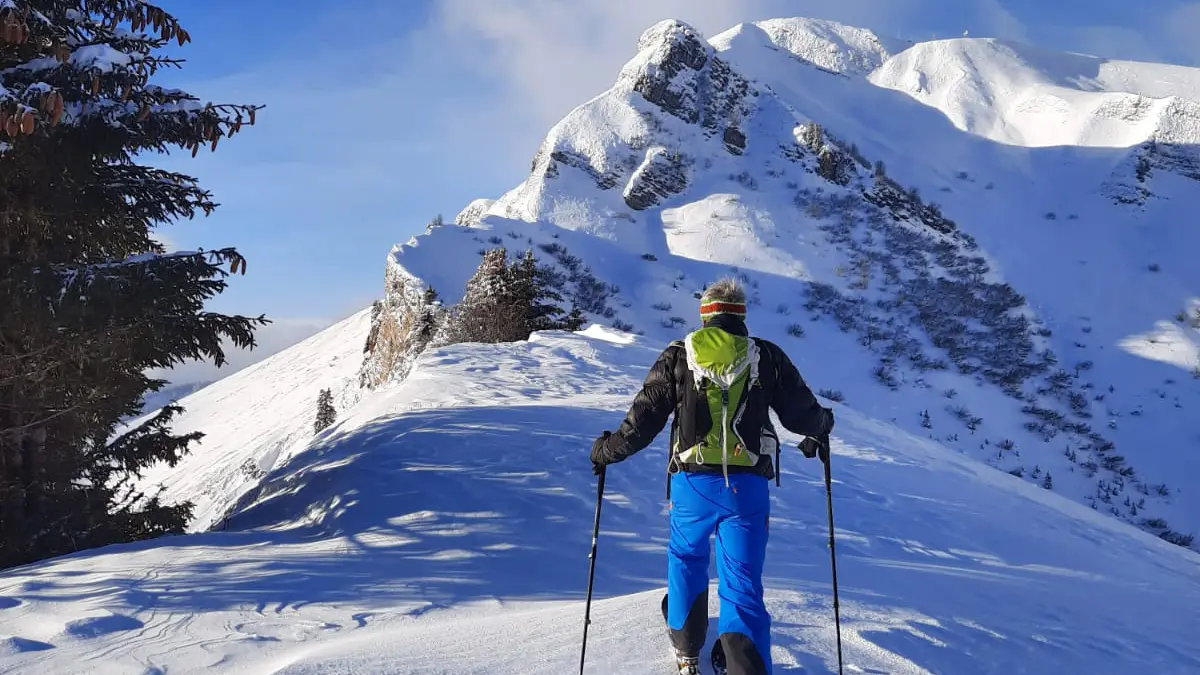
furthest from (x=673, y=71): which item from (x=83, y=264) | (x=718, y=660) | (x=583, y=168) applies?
(x=718, y=660)

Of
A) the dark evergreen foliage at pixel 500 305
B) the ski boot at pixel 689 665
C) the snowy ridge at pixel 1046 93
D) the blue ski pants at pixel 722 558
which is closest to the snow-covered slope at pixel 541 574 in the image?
the ski boot at pixel 689 665

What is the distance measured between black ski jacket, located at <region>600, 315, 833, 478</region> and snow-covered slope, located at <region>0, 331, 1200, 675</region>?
3.46 ft

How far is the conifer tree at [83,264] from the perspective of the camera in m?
5.83

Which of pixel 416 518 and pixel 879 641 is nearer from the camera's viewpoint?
pixel 879 641

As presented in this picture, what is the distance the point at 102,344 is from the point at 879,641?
6.26 m

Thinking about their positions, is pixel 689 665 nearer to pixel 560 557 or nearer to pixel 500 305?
pixel 560 557

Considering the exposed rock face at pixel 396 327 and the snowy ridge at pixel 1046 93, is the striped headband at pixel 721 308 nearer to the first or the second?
the exposed rock face at pixel 396 327

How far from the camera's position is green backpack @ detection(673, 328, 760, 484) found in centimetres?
350

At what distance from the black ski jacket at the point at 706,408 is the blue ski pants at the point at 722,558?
103 millimetres

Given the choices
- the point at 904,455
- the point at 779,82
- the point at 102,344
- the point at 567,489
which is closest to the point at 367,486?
the point at 567,489

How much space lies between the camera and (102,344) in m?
6.20

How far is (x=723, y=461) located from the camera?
11.4 ft

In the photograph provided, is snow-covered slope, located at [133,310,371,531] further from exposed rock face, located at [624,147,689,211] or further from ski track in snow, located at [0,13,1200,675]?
exposed rock face, located at [624,147,689,211]

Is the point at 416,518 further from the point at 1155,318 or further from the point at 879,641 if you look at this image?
the point at 1155,318
